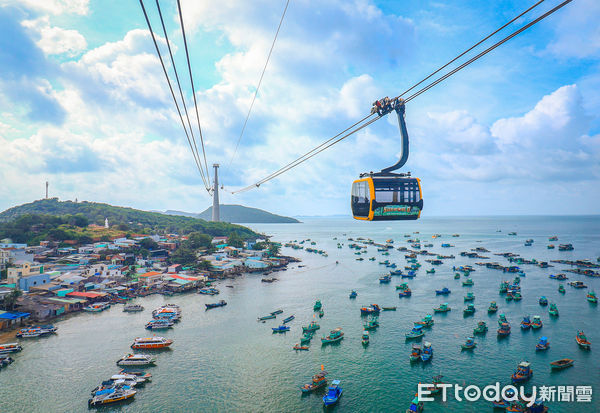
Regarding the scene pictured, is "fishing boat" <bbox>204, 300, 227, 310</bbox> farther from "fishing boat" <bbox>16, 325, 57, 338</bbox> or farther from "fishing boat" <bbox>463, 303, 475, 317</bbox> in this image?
"fishing boat" <bbox>463, 303, 475, 317</bbox>

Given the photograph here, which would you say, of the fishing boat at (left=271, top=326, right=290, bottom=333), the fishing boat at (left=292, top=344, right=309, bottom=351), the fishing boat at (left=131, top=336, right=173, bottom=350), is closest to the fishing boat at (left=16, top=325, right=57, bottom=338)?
the fishing boat at (left=131, top=336, right=173, bottom=350)

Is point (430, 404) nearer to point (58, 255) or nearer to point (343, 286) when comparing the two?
point (343, 286)

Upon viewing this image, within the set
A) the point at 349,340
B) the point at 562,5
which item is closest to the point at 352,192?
the point at 562,5

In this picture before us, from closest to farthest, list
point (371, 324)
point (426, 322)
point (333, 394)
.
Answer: point (333, 394), point (371, 324), point (426, 322)
